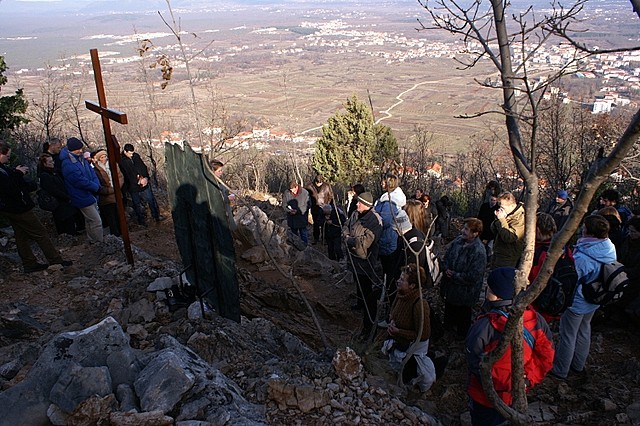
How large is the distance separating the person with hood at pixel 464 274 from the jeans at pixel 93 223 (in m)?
5.00

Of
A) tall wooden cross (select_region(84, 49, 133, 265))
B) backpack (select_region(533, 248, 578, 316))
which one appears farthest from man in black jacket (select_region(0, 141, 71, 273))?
backpack (select_region(533, 248, 578, 316))

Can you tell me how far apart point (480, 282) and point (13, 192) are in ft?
17.2

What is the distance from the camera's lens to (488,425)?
124 inches

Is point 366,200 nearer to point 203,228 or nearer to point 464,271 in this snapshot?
point 464,271

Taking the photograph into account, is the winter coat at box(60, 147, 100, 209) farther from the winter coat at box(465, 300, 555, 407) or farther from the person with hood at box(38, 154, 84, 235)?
the winter coat at box(465, 300, 555, 407)

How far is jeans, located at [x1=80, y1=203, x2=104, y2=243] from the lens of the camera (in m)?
6.70

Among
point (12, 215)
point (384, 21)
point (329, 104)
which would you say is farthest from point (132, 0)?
point (12, 215)

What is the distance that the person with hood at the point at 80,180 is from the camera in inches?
242

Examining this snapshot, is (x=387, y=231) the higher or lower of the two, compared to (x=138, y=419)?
lower

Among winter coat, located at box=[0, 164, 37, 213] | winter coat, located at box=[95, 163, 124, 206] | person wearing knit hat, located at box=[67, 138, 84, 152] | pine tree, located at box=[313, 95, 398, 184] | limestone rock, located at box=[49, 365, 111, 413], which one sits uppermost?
person wearing knit hat, located at box=[67, 138, 84, 152]

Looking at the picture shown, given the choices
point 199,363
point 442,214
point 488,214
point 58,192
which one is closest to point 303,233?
point 442,214

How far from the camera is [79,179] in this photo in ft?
20.4

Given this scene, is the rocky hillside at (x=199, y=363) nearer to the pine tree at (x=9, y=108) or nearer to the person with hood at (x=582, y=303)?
the person with hood at (x=582, y=303)

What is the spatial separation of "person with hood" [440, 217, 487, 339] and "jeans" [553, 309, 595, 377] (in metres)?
0.86
